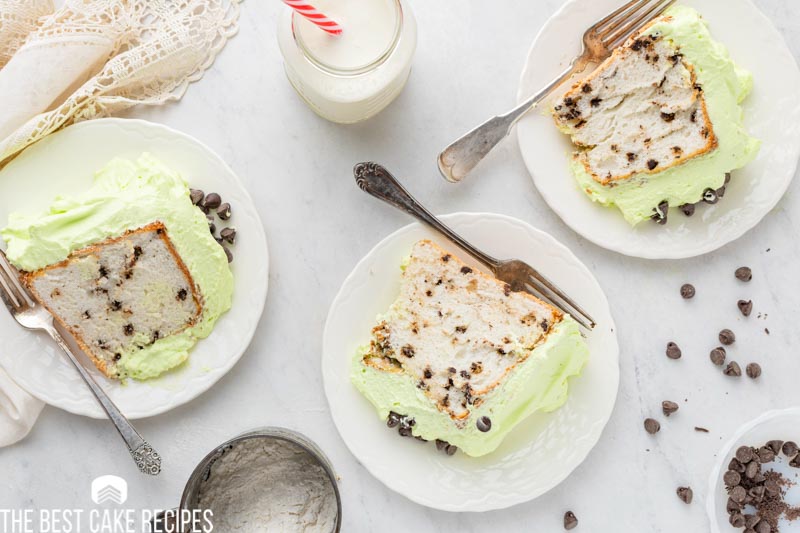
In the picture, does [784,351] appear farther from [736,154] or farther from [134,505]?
[134,505]

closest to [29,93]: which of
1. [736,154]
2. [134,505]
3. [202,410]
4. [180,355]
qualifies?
[180,355]

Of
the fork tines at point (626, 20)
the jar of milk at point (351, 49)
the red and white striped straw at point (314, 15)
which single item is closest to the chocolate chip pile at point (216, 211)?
the jar of milk at point (351, 49)

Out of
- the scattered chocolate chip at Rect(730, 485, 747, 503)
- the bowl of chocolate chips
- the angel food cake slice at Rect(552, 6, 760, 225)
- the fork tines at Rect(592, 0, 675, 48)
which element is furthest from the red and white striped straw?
the scattered chocolate chip at Rect(730, 485, 747, 503)

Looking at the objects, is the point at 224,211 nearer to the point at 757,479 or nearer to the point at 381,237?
the point at 381,237

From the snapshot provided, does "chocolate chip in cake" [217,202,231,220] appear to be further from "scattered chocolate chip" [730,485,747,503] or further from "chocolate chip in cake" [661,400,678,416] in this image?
"scattered chocolate chip" [730,485,747,503]

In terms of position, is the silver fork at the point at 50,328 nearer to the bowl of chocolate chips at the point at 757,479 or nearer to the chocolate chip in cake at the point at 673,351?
the chocolate chip in cake at the point at 673,351

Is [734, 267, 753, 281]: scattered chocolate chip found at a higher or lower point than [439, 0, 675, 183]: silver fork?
lower
